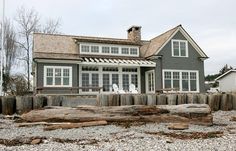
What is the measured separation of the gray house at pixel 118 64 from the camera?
811 inches

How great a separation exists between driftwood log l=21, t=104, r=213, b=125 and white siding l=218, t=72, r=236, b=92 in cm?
2774

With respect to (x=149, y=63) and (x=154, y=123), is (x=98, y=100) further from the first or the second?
(x=149, y=63)

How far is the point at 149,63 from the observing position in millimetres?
22328

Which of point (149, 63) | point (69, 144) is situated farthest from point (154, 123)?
point (149, 63)

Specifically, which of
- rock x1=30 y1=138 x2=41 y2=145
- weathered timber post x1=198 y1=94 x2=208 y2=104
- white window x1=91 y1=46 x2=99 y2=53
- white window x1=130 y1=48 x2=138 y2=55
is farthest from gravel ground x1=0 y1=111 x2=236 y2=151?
white window x1=130 y1=48 x2=138 y2=55

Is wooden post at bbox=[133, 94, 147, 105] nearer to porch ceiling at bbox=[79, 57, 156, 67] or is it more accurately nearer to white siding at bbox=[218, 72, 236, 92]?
porch ceiling at bbox=[79, 57, 156, 67]

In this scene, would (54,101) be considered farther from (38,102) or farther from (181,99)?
(181,99)

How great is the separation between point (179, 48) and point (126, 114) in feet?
49.4

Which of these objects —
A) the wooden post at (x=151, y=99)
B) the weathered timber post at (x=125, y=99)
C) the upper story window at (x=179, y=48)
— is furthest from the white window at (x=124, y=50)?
the weathered timber post at (x=125, y=99)

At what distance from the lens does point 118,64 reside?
69.8 feet

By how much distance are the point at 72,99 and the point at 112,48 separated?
10.9 metres

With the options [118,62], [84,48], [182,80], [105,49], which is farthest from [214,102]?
[84,48]

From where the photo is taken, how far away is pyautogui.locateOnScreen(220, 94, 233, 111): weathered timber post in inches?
562

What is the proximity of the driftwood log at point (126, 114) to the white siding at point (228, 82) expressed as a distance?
27743 mm
